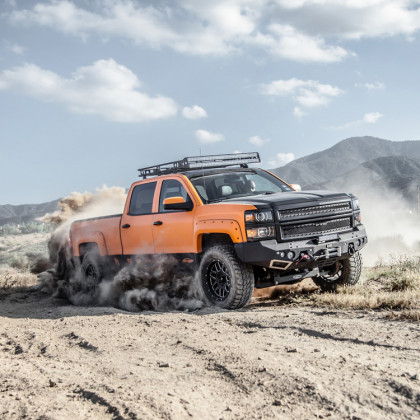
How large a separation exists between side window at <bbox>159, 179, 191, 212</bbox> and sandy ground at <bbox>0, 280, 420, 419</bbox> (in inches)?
81.9

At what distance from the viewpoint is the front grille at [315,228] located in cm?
789

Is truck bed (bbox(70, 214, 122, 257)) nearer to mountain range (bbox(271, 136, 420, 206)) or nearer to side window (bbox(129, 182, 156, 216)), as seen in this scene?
side window (bbox(129, 182, 156, 216))

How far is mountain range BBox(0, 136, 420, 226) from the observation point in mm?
98125

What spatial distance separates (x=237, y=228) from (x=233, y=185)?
4.70 ft

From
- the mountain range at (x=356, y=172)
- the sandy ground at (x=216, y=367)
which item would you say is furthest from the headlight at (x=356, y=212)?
the mountain range at (x=356, y=172)

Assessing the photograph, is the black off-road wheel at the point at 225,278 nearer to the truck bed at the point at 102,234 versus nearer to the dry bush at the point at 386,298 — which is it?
the dry bush at the point at 386,298

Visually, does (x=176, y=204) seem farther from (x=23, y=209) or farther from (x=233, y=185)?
(x=23, y=209)

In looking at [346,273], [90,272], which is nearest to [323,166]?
[90,272]

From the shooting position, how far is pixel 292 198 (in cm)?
805

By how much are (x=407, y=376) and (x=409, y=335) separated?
1642mm

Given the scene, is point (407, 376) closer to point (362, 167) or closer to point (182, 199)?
point (182, 199)

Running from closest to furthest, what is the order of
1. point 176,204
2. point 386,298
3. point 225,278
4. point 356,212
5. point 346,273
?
point 386,298
point 225,278
point 176,204
point 356,212
point 346,273

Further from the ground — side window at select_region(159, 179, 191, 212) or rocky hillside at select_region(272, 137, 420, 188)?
rocky hillside at select_region(272, 137, 420, 188)

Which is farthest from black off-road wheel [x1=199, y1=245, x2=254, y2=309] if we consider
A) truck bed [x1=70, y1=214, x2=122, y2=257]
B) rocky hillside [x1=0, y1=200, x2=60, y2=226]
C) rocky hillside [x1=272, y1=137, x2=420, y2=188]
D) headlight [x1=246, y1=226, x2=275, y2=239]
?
rocky hillside [x1=272, y1=137, x2=420, y2=188]
